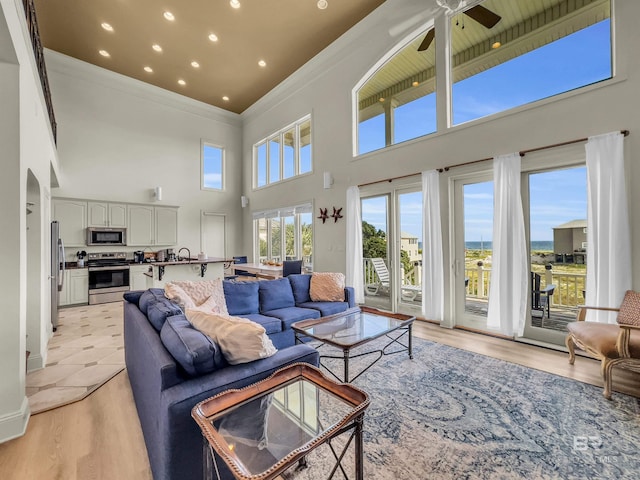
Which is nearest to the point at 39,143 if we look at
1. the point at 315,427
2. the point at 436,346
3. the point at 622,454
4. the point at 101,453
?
the point at 101,453

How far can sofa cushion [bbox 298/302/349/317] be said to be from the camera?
145 inches

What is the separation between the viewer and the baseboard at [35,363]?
9.64ft

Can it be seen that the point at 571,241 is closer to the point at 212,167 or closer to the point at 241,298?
the point at 241,298

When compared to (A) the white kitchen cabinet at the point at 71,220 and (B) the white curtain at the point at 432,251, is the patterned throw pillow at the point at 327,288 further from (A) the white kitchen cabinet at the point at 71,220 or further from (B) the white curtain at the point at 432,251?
(A) the white kitchen cabinet at the point at 71,220

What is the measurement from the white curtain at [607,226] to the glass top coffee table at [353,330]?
1.94 meters

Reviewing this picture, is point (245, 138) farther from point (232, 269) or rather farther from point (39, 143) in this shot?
point (39, 143)

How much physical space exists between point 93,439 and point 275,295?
2.14m

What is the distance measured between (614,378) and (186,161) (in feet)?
29.8

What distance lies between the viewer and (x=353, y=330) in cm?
289

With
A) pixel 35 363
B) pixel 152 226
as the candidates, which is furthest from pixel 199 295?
pixel 152 226

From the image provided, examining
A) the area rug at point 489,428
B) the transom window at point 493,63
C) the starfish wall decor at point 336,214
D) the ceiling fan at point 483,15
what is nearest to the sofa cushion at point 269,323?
the area rug at point 489,428

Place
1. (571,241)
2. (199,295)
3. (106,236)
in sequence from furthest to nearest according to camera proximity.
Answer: (106,236)
(571,241)
(199,295)

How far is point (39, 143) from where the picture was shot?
2957mm

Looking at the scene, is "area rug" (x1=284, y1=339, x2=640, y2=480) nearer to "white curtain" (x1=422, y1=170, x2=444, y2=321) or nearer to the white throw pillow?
the white throw pillow
